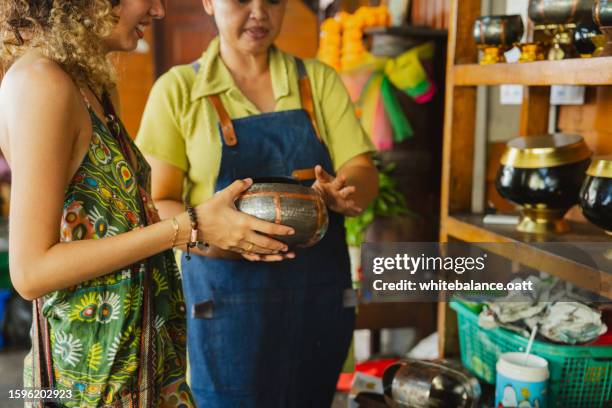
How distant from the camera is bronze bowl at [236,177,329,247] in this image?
1.47 metres

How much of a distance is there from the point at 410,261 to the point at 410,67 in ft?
7.29

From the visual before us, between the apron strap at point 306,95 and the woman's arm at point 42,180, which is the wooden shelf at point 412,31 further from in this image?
the woman's arm at point 42,180

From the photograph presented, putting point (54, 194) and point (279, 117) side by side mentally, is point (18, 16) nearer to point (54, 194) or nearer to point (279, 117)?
point (54, 194)

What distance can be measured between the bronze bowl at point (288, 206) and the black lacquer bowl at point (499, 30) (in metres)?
0.80

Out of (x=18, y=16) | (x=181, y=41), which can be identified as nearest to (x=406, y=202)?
(x=18, y=16)

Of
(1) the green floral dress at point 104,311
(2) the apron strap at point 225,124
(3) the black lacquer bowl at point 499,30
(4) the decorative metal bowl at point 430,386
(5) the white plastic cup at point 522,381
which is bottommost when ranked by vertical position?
(4) the decorative metal bowl at point 430,386

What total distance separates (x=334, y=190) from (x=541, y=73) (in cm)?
63

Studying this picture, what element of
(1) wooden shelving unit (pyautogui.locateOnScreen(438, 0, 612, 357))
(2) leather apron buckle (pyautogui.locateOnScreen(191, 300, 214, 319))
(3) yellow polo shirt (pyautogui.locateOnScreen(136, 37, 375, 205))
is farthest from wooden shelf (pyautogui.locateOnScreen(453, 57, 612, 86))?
(2) leather apron buckle (pyautogui.locateOnScreen(191, 300, 214, 319))

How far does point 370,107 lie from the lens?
3.69m

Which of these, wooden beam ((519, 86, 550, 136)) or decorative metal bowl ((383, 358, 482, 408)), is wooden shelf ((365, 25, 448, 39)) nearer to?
wooden beam ((519, 86, 550, 136))

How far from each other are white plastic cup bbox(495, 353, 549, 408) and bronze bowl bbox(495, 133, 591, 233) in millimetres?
374

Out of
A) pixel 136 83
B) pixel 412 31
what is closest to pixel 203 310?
pixel 412 31

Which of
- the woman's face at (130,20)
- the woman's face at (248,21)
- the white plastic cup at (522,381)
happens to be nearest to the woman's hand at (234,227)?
the woman's face at (130,20)

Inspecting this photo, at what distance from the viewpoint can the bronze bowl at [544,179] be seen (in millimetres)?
1732
